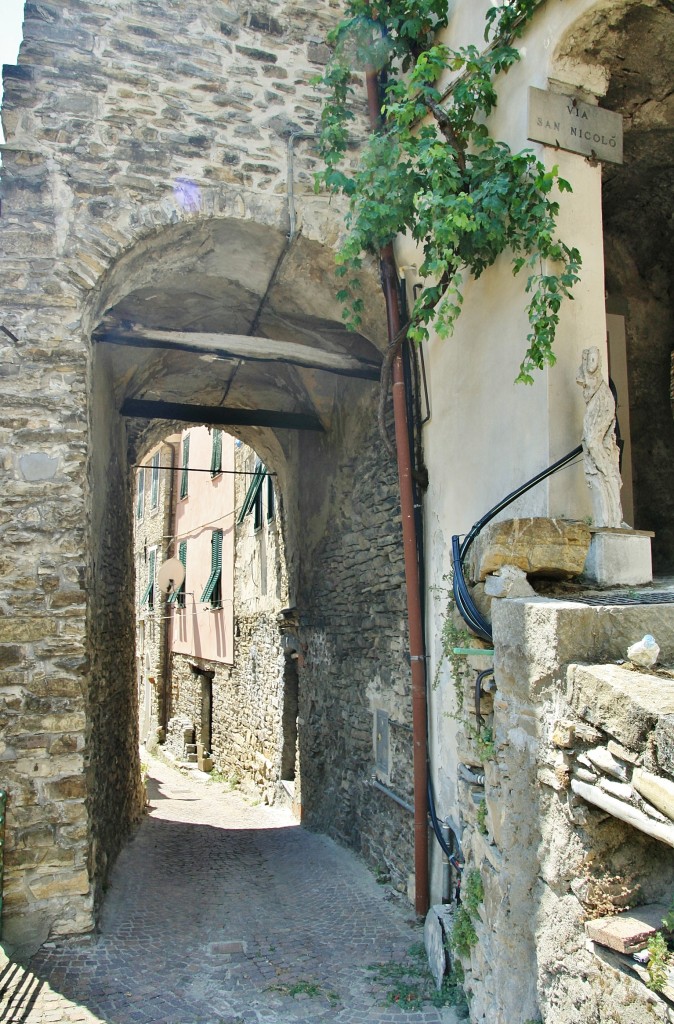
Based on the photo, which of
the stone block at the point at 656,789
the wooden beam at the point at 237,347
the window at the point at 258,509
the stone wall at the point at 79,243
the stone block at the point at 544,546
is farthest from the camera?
the window at the point at 258,509

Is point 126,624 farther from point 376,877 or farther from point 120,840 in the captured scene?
point 376,877

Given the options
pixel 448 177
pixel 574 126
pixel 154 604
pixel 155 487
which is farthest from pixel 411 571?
pixel 155 487

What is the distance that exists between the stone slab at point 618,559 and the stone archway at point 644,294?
174 cm

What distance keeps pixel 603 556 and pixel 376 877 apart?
144 inches

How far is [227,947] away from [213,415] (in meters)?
4.54

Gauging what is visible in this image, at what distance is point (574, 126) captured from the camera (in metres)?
4.51

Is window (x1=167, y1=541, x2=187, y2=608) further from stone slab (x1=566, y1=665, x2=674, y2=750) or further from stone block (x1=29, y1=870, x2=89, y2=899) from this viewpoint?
stone slab (x1=566, y1=665, x2=674, y2=750)

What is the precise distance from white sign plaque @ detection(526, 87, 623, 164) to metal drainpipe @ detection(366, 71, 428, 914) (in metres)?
1.53

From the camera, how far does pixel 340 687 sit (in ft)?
24.8

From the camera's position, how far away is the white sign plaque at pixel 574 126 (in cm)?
442

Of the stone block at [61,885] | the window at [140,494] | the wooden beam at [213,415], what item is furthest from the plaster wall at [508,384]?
the window at [140,494]

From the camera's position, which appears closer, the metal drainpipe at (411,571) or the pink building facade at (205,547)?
the metal drainpipe at (411,571)

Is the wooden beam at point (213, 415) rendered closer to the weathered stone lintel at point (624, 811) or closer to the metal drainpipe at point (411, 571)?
the metal drainpipe at point (411, 571)

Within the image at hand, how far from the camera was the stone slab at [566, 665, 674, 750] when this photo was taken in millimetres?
2350
